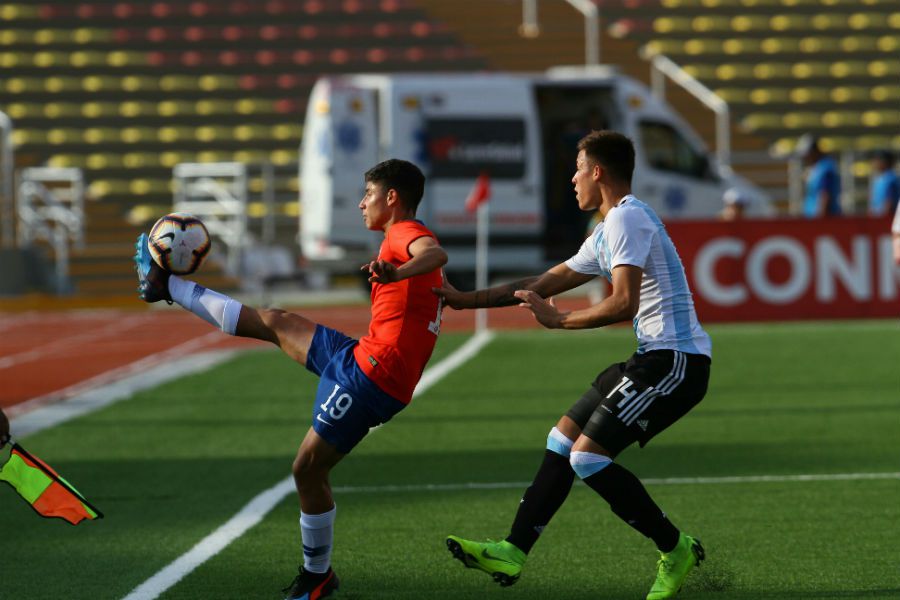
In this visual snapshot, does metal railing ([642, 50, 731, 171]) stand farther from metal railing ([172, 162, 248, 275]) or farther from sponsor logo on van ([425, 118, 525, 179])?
sponsor logo on van ([425, 118, 525, 179])

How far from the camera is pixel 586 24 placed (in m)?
39.1

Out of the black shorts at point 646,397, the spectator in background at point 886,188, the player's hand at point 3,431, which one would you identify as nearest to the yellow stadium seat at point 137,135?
the spectator in background at point 886,188

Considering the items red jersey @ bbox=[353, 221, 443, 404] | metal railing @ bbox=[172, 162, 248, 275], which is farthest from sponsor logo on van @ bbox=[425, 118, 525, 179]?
red jersey @ bbox=[353, 221, 443, 404]

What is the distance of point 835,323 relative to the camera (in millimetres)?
21125

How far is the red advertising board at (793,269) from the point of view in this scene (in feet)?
67.0

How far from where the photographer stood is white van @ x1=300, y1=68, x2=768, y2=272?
26359mm

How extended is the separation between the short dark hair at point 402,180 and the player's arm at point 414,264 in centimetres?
24

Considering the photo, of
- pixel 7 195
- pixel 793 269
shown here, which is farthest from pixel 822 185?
pixel 7 195

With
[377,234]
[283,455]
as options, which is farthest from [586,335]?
[283,455]

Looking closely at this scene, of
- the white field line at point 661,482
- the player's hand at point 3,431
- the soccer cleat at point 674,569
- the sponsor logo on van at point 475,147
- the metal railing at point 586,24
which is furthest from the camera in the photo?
the metal railing at point 586,24

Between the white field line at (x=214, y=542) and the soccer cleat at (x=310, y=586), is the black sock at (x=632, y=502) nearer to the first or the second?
the soccer cleat at (x=310, y=586)

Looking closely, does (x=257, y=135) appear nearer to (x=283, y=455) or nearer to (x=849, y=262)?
(x=849, y=262)

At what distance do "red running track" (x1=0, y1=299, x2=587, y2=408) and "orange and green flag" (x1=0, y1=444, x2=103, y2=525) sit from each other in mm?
8247

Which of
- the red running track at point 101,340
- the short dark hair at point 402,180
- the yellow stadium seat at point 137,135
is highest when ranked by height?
the yellow stadium seat at point 137,135
